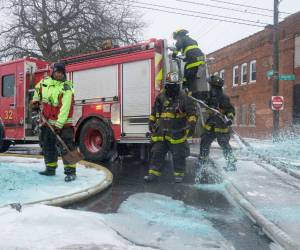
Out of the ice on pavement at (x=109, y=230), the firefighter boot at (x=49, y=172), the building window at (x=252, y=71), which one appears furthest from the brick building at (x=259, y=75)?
the ice on pavement at (x=109, y=230)

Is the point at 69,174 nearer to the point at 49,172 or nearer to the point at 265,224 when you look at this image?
the point at 49,172

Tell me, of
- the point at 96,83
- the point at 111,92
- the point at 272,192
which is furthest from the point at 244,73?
the point at 272,192

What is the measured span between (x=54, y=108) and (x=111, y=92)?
8.46 ft

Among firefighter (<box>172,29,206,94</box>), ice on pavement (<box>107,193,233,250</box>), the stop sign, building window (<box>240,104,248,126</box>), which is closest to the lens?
ice on pavement (<box>107,193,233,250</box>)

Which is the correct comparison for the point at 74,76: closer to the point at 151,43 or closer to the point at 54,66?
the point at 151,43

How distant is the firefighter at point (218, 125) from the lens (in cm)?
733

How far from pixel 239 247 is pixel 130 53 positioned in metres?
5.52

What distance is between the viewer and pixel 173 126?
6.35 meters

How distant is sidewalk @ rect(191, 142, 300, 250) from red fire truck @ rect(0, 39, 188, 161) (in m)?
1.95

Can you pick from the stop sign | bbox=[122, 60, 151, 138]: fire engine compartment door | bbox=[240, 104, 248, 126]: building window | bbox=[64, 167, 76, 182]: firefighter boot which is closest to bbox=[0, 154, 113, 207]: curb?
bbox=[64, 167, 76, 182]: firefighter boot

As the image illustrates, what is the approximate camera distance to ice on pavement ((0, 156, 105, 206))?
478 cm

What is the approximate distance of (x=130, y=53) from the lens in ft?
27.3

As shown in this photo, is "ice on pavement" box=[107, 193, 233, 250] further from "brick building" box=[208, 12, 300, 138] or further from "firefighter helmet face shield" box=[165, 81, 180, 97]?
"brick building" box=[208, 12, 300, 138]

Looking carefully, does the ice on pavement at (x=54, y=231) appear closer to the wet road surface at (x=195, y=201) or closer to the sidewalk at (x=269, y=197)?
the wet road surface at (x=195, y=201)
